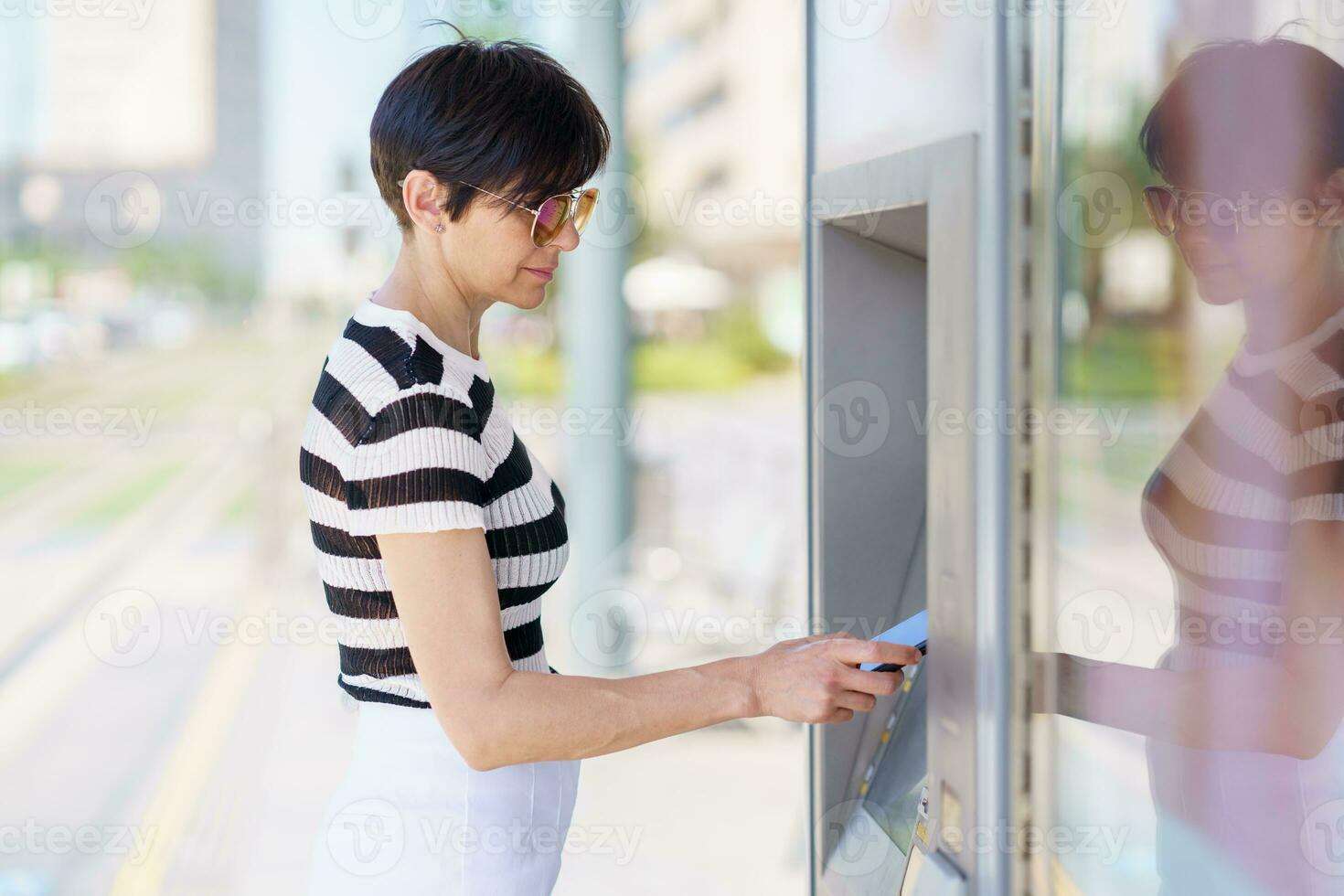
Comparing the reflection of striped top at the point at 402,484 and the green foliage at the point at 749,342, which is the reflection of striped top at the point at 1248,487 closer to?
the reflection of striped top at the point at 402,484

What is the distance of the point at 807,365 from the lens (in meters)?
1.42

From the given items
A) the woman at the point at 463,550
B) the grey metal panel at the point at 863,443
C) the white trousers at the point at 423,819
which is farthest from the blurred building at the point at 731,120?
the white trousers at the point at 423,819

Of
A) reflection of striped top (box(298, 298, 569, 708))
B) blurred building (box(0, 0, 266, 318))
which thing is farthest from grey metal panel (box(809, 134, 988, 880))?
blurred building (box(0, 0, 266, 318))

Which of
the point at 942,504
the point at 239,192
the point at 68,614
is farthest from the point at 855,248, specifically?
the point at 68,614

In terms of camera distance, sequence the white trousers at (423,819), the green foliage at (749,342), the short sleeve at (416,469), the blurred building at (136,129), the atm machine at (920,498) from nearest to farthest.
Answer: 1. the atm machine at (920,498)
2. the short sleeve at (416,469)
3. the white trousers at (423,819)
4. the blurred building at (136,129)
5. the green foliage at (749,342)

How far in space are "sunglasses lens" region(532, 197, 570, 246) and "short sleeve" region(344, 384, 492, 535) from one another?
0.78 feet

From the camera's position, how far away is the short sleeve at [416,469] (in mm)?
1048

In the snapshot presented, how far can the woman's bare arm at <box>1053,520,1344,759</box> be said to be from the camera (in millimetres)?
801

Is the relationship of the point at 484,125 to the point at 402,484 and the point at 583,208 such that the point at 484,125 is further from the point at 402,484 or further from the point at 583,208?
the point at 402,484

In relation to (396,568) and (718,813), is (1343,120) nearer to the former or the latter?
(396,568)

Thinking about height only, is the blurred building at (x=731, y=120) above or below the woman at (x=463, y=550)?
above

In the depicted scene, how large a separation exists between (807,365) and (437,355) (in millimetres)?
474

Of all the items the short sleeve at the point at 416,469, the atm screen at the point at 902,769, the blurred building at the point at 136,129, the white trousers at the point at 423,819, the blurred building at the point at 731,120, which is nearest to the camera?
the short sleeve at the point at 416,469

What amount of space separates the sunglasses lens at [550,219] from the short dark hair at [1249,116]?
0.62 meters
